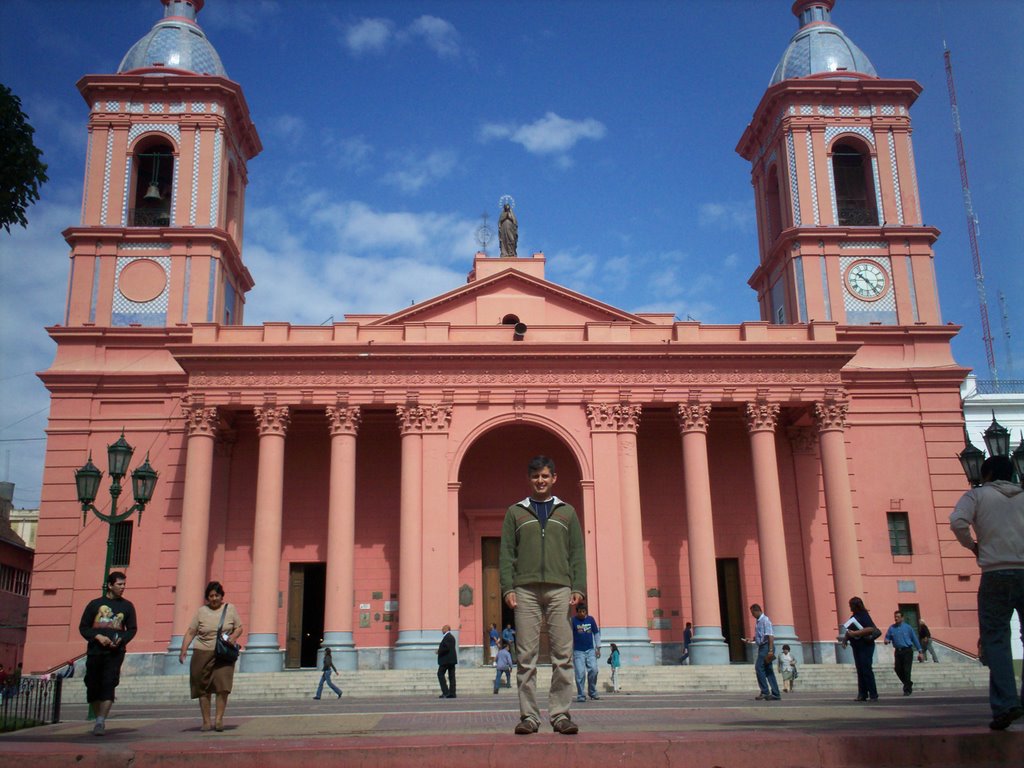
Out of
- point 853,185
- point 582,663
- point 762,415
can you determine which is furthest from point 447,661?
point 853,185

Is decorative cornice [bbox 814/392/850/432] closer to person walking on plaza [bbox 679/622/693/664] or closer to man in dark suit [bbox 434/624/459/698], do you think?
person walking on plaza [bbox 679/622/693/664]

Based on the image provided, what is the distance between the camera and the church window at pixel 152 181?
32.8 meters

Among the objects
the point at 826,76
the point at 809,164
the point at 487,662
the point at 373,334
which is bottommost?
the point at 487,662

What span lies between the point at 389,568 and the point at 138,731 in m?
18.8

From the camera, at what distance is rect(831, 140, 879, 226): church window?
34.4 meters

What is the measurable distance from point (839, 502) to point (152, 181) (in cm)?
2438

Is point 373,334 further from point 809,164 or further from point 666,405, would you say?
point 809,164

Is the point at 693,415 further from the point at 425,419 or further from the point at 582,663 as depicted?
the point at 582,663

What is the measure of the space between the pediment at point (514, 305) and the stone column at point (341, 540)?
4.63 meters

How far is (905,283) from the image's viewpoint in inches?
1307

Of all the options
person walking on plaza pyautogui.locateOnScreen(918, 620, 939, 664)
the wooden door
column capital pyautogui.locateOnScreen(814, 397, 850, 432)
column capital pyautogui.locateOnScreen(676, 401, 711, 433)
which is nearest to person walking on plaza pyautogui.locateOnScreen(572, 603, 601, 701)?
column capital pyautogui.locateOnScreen(676, 401, 711, 433)

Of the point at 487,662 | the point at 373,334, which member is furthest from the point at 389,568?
the point at 373,334

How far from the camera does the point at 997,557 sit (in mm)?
7348

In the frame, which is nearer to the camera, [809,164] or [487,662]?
[487,662]
